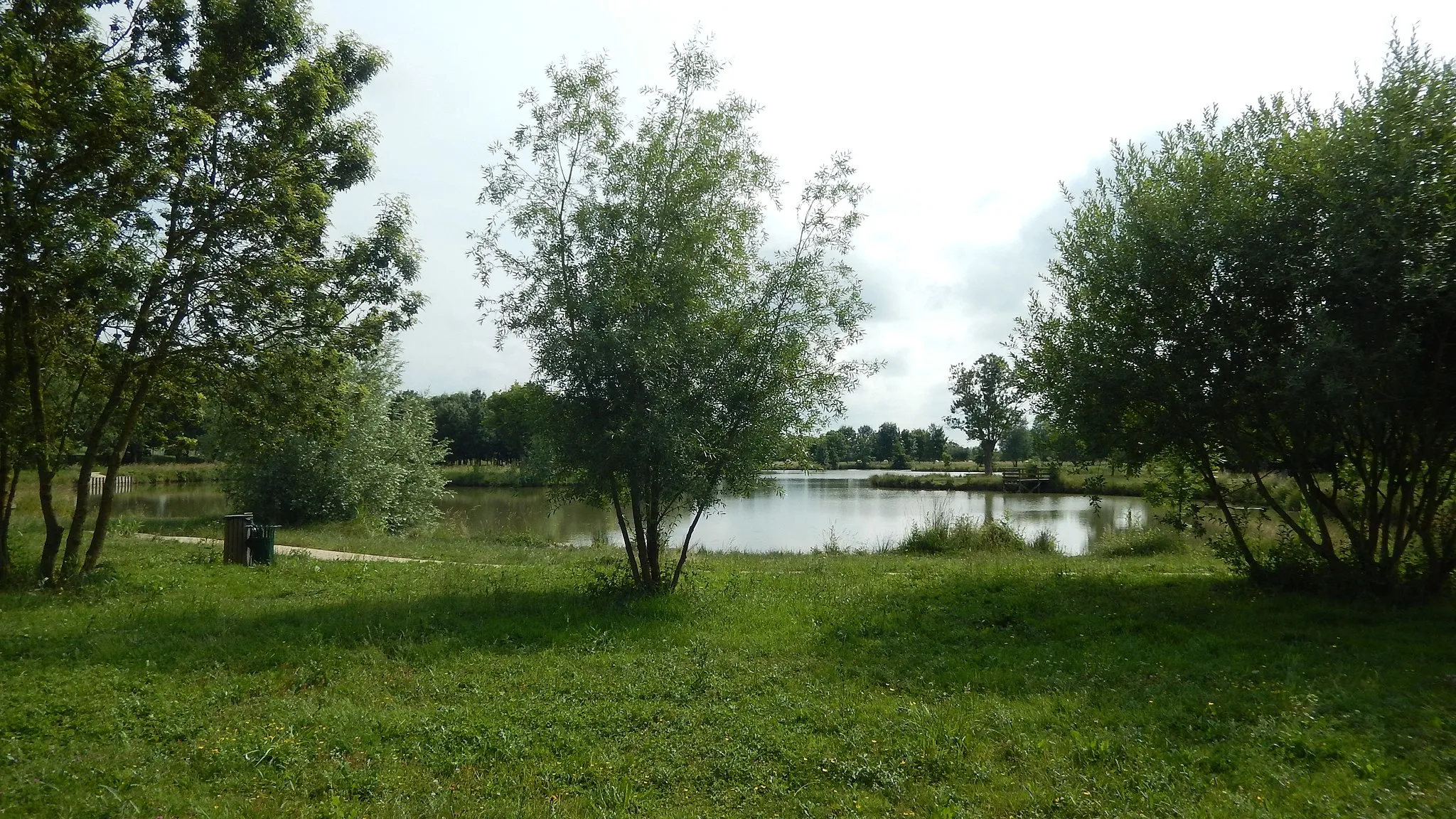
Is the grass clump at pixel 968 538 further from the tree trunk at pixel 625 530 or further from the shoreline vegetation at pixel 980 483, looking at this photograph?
the shoreline vegetation at pixel 980 483

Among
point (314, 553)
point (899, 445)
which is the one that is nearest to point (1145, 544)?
point (314, 553)

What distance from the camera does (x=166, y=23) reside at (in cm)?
1138

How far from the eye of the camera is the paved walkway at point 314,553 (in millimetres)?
15820

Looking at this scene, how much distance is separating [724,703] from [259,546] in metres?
11.4

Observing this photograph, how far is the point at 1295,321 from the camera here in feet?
32.7

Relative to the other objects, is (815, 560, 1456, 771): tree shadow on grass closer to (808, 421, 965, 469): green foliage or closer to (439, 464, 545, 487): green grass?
(439, 464, 545, 487): green grass

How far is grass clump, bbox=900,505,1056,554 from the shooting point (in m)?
19.2

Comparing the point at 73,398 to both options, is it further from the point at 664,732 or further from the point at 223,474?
the point at 223,474

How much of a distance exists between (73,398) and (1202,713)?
49.3 ft

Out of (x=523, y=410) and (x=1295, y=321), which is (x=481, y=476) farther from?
(x=1295, y=321)

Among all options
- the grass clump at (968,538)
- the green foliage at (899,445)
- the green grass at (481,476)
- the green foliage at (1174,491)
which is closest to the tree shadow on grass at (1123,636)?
the green foliage at (1174,491)

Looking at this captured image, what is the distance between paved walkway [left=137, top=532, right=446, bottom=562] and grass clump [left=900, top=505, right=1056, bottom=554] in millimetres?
11376

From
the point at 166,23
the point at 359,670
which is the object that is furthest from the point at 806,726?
the point at 166,23

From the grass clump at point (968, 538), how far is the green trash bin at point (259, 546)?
13.8 metres
